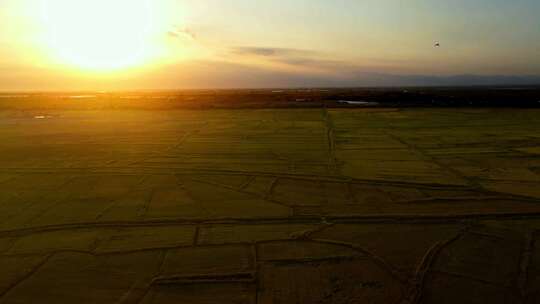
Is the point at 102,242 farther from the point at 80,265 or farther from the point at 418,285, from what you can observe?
the point at 418,285

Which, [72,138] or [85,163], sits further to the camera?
[72,138]

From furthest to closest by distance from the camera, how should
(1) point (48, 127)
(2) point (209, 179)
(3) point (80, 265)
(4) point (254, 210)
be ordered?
(1) point (48, 127)
(2) point (209, 179)
(4) point (254, 210)
(3) point (80, 265)

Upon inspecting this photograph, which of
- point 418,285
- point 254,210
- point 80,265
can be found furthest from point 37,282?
point 418,285

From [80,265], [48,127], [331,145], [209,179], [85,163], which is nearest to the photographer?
[80,265]

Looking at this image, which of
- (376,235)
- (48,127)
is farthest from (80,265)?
(48,127)

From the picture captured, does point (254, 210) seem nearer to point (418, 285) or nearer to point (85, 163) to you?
A: point (418, 285)

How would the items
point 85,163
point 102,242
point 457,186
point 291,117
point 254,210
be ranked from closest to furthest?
1. point 102,242
2. point 254,210
3. point 457,186
4. point 85,163
5. point 291,117
